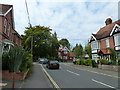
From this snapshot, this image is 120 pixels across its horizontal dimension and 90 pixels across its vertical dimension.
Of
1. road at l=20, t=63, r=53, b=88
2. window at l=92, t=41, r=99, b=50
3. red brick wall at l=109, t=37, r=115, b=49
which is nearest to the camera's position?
road at l=20, t=63, r=53, b=88

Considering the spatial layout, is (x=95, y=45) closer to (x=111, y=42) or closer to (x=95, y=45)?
(x=95, y=45)

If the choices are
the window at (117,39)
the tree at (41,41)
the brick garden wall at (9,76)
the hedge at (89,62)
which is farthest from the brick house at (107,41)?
the tree at (41,41)

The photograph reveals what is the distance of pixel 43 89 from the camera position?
25.2 ft

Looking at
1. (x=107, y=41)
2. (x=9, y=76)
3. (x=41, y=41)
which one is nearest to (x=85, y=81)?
(x=9, y=76)

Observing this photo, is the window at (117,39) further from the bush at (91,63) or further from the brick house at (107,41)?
the bush at (91,63)

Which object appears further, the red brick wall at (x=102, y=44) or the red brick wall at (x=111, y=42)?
the red brick wall at (x=102, y=44)

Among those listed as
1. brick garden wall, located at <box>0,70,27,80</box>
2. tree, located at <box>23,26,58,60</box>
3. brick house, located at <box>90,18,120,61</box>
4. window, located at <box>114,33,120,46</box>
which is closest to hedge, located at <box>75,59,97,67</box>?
brick house, located at <box>90,18,120,61</box>

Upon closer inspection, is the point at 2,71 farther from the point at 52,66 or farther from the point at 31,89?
the point at 52,66

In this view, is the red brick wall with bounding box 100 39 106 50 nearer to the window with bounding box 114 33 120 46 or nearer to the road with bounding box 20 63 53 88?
the window with bounding box 114 33 120 46

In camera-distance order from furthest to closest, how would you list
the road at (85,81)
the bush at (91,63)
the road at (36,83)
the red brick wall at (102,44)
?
the red brick wall at (102,44), the bush at (91,63), the road at (85,81), the road at (36,83)

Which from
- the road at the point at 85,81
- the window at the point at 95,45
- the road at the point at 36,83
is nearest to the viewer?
the road at the point at 36,83

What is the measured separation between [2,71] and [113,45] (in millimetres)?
22026

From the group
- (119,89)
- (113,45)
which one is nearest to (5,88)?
(119,89)

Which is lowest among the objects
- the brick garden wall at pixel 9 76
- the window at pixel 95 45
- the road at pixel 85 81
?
the road at pixel 85 81
